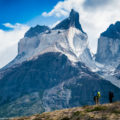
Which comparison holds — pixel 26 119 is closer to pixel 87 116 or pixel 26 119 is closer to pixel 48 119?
pixel 48 119

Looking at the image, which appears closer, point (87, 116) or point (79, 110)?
point (87, 116)

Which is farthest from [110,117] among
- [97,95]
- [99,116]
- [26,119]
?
[26,119]

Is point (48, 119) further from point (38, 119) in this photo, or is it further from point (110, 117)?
point (110, 117)

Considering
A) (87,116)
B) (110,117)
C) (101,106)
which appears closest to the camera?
(110,117)

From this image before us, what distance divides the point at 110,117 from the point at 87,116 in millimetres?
5801

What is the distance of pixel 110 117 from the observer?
5625 centimetres

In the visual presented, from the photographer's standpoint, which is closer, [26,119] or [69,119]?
[69,119]

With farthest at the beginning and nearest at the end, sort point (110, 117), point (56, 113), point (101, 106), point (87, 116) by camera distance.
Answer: point (56, 113) < point (101, 106) < point (87, 116) < point (110, 117)

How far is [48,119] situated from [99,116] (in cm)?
1302

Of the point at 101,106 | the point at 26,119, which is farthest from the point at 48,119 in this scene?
the point at 101,106

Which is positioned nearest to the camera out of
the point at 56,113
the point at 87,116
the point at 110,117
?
the point at 110,117

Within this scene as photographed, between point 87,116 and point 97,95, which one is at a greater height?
point 97,95

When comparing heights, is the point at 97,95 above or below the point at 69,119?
above

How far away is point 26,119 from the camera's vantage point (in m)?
70.9
